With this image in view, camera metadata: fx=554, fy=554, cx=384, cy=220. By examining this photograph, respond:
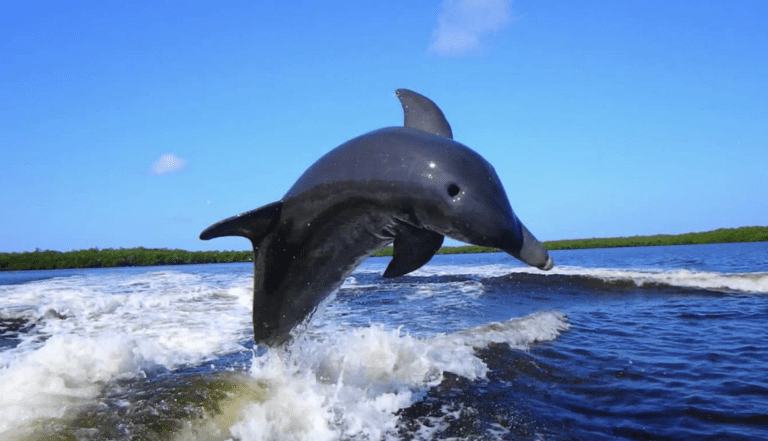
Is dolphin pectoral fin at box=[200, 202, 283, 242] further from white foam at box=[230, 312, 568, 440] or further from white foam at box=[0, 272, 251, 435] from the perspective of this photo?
white foam at box=[0, 272, 251, 435]

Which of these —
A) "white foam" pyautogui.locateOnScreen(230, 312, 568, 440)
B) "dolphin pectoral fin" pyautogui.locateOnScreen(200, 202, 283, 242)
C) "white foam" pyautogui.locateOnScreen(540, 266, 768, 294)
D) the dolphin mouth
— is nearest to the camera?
the dolphin mouth

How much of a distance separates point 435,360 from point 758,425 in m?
4.02

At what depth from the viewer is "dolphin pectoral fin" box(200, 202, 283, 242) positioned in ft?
13.8

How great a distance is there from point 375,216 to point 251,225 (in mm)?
1035

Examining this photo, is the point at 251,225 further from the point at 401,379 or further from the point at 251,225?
the point at 401,379

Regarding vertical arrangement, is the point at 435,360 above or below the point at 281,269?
below

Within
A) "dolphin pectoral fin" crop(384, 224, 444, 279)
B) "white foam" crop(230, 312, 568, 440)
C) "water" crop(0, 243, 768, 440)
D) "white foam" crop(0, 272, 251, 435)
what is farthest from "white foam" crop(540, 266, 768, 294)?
"dolphin pectoral fin" crop(384, 224, 444, 279)

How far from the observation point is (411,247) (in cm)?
450

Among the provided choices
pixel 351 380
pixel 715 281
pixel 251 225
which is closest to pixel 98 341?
pixel 351 380

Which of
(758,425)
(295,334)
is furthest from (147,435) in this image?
(758,425)

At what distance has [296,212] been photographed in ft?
14.9

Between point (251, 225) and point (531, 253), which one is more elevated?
point (251, 225)

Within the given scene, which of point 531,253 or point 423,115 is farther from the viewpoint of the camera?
point 423,115

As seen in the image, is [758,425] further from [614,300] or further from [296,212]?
[614,300]
